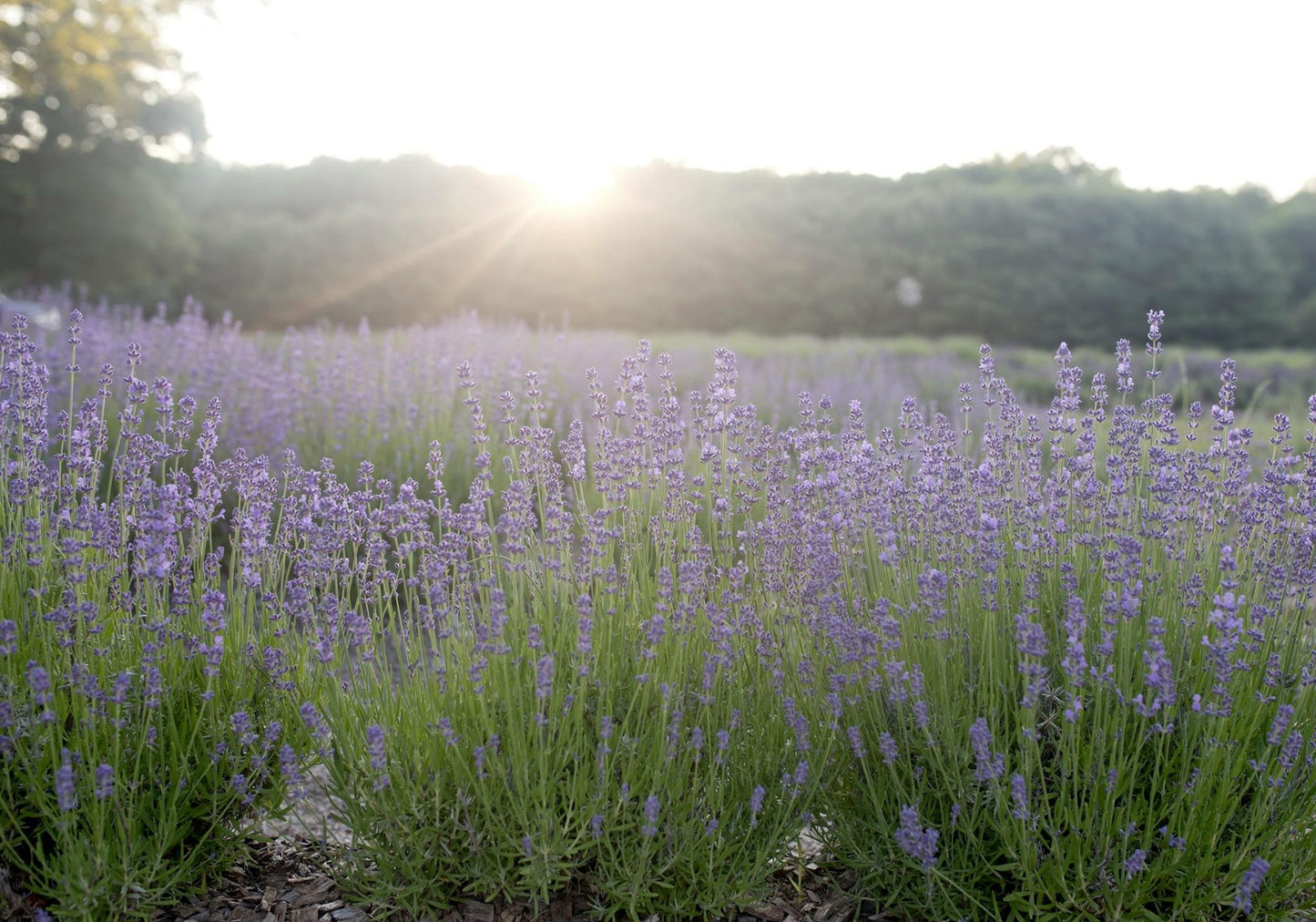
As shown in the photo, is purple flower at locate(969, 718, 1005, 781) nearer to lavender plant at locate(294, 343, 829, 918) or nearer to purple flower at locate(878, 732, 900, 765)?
purple flower at locate(878, 732, 900, 765)

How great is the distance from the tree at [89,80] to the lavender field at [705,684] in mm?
13896

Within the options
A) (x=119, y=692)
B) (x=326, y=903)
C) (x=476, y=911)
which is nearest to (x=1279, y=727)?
(x=476, y=911)

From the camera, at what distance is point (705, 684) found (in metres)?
2.00

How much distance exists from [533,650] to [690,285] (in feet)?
86.4

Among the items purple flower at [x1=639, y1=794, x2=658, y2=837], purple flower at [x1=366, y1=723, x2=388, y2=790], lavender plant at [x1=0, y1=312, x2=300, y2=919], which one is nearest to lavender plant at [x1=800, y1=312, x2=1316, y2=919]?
purple flower at [x1=639, y1=794, x2=658, y2=837]

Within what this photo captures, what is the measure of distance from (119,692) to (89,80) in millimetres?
17492

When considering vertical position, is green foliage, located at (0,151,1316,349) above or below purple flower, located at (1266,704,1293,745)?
above

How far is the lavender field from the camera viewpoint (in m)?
1.93

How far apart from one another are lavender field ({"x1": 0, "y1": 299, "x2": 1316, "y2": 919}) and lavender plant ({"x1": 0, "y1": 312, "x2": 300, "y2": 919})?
1 cm

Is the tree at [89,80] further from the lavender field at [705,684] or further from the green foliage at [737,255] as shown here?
the lavender field at [705,684]

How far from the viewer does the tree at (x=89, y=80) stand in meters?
13.5

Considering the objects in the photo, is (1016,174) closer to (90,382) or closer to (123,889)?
(90,382)

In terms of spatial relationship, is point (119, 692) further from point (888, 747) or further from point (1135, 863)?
point (1135, 863)

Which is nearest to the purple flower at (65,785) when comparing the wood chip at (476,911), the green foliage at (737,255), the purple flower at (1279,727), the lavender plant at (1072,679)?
the wood chip at (476,911)
